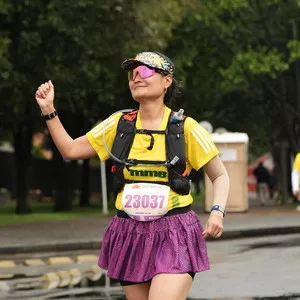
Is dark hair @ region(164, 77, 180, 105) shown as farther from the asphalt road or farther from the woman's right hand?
the asphalt road

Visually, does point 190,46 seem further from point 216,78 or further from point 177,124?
point 177,124

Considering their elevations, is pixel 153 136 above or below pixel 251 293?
above

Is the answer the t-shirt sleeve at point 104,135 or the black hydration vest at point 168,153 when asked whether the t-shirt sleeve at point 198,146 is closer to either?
the black hydration vest at point 168,153

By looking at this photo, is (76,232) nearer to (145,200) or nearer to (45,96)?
(45,96)

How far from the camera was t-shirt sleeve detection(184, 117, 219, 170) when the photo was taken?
20.1 feet

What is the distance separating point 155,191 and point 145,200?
0.07 meters

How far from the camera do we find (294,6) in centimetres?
3562

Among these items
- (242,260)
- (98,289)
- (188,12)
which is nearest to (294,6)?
(188,12)

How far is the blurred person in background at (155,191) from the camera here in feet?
19.9

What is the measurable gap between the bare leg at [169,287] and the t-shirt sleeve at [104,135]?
0.79 meters

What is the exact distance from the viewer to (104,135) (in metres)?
6.29

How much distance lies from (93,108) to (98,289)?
2622 centimetres

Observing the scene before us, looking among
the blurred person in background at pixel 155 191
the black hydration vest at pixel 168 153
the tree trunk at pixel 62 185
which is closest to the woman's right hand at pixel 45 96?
the blurred person in background at pixel 155 191

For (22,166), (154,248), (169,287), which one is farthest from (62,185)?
(169,287)
